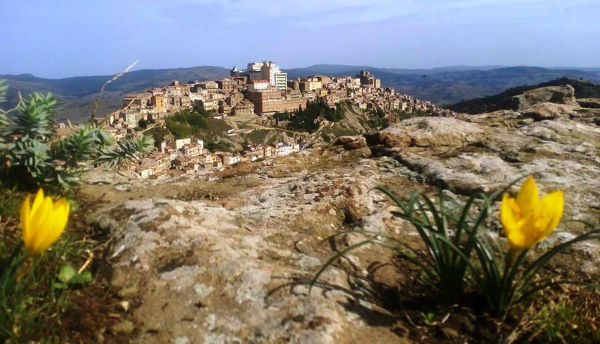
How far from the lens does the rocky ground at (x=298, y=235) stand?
6.10 feet

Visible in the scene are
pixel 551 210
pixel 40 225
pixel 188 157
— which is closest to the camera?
pixel 40 225

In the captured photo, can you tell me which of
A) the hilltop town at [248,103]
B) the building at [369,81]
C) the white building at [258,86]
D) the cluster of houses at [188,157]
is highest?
the building at [369,81]

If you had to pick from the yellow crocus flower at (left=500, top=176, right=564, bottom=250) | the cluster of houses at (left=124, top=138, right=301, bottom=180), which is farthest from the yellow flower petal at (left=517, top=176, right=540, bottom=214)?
the cluster of houses at (left=124, top=138, right=301, bottom=180)

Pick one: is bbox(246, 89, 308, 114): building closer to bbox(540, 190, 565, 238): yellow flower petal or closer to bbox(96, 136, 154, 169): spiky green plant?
bbox(96, 136, 154, 169): spiky green plant

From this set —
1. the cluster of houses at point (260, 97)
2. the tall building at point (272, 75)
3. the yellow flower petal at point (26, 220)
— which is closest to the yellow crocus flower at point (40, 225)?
the yellow flower petal at point (26, 220)

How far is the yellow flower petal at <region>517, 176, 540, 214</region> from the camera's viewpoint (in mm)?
1800

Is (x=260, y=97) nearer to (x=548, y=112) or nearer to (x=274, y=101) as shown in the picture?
(x=274, y=101)

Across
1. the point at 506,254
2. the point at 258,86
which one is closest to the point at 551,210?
the point at 506,254

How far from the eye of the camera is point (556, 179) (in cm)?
360

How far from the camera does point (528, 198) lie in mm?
1827

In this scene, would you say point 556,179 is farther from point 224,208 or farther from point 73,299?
point 73,299

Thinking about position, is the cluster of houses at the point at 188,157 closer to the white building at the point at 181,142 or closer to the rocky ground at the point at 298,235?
the white building at the point at 181,142

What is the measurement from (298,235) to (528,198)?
140cm

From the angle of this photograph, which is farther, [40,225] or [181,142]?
A: [181,142]
